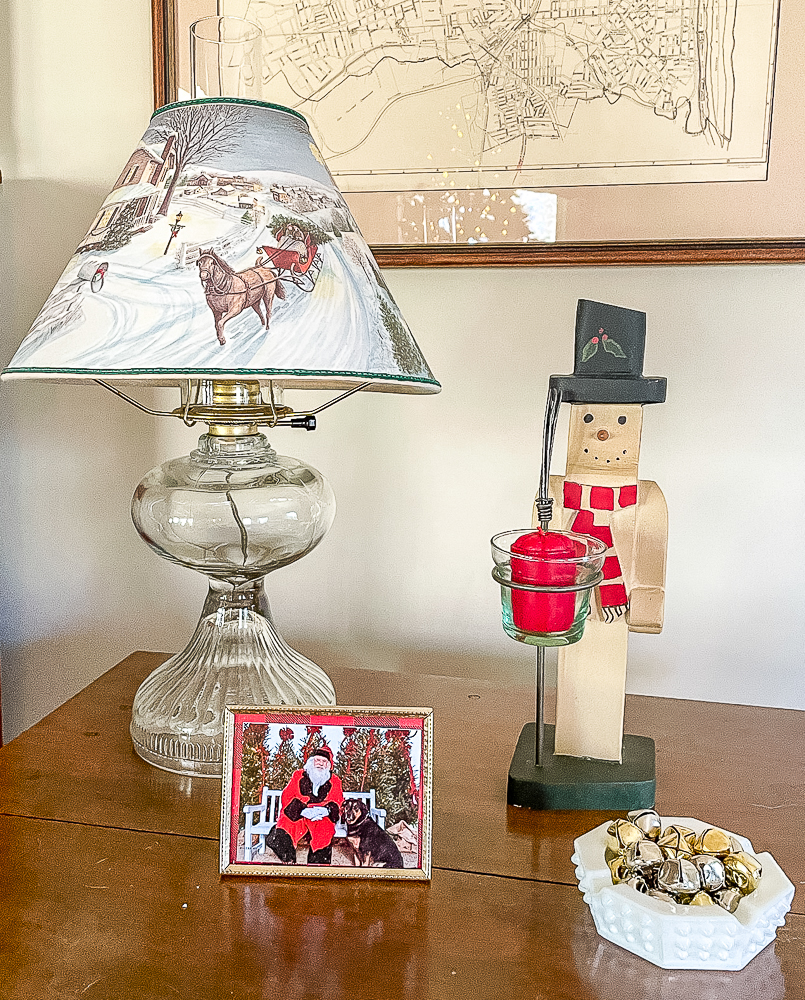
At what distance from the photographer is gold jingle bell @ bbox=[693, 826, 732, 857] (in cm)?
62

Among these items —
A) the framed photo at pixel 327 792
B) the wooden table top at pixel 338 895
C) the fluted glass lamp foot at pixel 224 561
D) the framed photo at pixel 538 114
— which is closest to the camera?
the wooden table top at pixel 338 895

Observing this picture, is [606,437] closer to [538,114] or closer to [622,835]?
[622,835]

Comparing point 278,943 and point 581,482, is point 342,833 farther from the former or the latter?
point 581,482

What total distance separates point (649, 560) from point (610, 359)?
17 cm

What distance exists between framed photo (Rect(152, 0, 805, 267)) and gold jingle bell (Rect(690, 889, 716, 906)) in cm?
71

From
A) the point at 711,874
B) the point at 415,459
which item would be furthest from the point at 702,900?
the point at 415,459

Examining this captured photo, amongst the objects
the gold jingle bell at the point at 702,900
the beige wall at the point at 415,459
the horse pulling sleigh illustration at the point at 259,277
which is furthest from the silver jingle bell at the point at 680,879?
the beige wall at the point at 415,459

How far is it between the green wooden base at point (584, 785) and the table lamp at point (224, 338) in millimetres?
220

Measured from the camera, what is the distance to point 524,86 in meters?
1.06

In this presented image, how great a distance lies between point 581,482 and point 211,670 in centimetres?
39

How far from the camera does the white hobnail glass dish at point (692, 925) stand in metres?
0.58

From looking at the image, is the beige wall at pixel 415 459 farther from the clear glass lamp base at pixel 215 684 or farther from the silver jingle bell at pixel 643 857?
the silver jingle bell at pixel 643 857

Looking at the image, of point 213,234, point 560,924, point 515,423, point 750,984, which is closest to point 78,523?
point 515,423

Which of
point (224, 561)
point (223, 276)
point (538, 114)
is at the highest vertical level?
point (538, 114)
